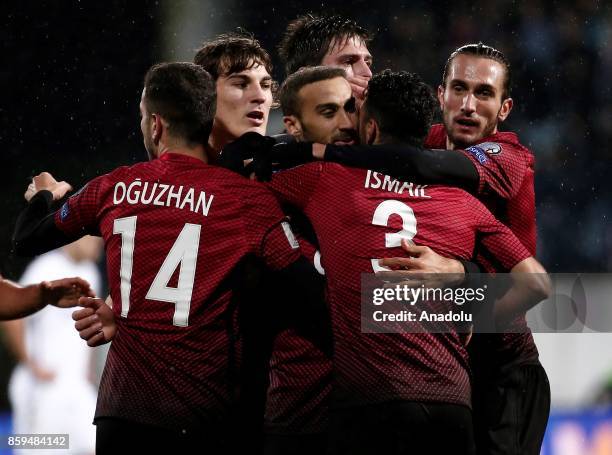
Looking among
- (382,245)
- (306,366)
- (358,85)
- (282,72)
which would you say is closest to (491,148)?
(382,245)

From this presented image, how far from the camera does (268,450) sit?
3.15m

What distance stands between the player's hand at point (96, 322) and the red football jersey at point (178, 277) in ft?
0.14

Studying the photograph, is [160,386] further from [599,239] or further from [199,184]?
[599,239]

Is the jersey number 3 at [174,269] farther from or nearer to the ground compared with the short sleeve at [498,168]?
nearer to the ground

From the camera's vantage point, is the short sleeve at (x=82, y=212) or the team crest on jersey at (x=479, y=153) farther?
the team crest on jersey at (x=479, y=153)

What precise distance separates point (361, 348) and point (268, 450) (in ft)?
1.83

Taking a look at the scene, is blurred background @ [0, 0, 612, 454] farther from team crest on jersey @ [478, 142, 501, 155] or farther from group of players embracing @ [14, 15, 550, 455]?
team crest on jersey @ [478, 142, 501, 155]

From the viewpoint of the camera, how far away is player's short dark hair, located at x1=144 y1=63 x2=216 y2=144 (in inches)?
118

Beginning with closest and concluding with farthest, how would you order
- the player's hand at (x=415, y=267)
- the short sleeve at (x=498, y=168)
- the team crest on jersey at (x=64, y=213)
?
1. the player's hand at (x=415, y=267)
2. the team crest on jersey at (x=64, y=213)
3. the short sleeve at (x=498, y=168)

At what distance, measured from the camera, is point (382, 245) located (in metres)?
2.91

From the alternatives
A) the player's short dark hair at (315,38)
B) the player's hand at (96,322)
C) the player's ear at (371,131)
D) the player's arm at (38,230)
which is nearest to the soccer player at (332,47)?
the player's short dark hair at (315,38)

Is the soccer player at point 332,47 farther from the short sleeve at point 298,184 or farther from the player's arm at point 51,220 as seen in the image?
the player's arm at point 51,220

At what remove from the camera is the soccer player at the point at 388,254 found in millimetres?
2795

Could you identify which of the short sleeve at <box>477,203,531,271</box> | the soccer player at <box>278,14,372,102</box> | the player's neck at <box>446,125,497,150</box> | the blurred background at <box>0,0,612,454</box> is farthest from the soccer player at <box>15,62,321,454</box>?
the blurred background at <box>0,0,612,454</box>
